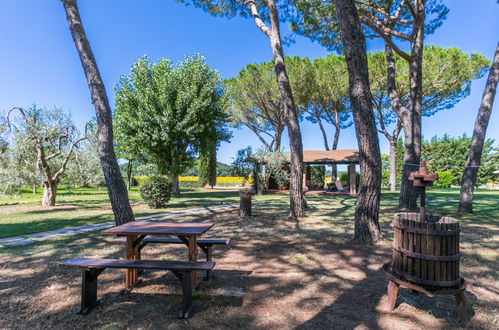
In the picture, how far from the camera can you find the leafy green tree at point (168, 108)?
48.3 ft

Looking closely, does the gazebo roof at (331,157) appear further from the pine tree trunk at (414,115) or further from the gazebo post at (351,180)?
→ the pine tree trunk at (414,115)

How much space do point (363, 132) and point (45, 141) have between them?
39.9ft

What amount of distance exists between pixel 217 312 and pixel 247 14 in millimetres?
11512

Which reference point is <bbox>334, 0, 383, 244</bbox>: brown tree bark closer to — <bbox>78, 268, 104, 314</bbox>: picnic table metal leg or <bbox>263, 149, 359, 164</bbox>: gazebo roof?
<bbox>78, 268, 104, 314</bbox>: picnic table metal leg

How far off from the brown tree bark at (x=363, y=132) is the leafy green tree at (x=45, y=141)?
37.6 ft

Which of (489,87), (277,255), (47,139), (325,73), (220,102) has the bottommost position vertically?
(277,255)

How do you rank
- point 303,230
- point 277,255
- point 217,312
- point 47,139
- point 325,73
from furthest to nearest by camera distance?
point 325,73, point 47,139, point 303,230, point 277,255, point 217,312

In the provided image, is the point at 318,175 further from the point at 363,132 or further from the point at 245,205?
the point at 363,132

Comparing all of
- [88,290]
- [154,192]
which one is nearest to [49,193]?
[154,192]

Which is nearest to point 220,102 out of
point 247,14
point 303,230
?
point 247,14

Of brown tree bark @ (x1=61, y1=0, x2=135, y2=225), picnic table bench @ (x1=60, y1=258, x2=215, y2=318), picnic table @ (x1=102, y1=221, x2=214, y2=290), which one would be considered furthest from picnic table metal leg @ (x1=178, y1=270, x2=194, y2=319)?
brown tree bark @ (x1=61, y1=0, x2=135, y2=225)

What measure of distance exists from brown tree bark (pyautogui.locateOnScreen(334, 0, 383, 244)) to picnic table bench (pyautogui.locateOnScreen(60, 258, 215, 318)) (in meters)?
3.54

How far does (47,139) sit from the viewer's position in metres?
10.9

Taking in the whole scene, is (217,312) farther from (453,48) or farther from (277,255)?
(453,48)
